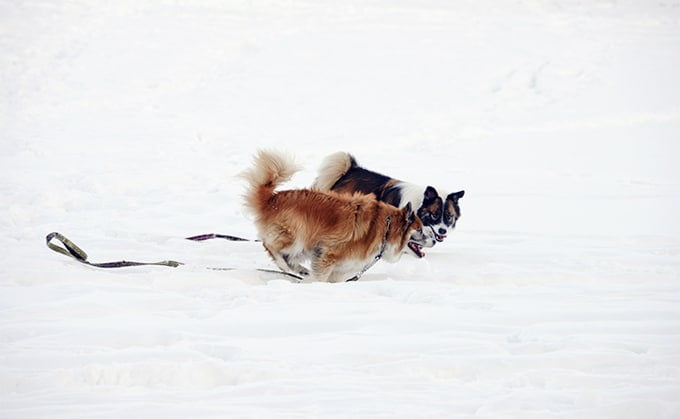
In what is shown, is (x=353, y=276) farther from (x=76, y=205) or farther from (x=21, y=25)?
(x=21, y=25)

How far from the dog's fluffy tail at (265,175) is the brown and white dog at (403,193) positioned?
4.43ft

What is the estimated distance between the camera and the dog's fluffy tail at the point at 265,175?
5.56 metres

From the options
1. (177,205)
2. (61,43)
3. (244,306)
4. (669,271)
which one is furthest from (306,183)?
(61,43)

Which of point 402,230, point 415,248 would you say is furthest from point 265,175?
point 415,248

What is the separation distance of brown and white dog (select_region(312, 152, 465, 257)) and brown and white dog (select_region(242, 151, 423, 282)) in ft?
2.28

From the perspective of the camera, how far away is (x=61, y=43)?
18688 mm

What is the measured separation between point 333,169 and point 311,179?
3.12m

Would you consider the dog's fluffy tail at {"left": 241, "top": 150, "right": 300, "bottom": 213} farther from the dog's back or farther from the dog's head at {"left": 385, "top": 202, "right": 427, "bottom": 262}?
the dog's back

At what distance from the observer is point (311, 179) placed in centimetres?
1098

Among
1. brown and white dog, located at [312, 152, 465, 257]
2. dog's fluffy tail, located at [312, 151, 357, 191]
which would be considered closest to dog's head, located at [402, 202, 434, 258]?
brown and white dog, located at [312, 152, 465, 257]

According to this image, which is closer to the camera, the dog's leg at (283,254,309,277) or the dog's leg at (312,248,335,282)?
the dog's leg at (312,248,335,282)

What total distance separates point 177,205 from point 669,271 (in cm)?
564

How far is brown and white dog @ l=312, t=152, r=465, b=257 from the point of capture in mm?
6867

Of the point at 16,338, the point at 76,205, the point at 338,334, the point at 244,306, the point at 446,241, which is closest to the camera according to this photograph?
the point at 16,338
